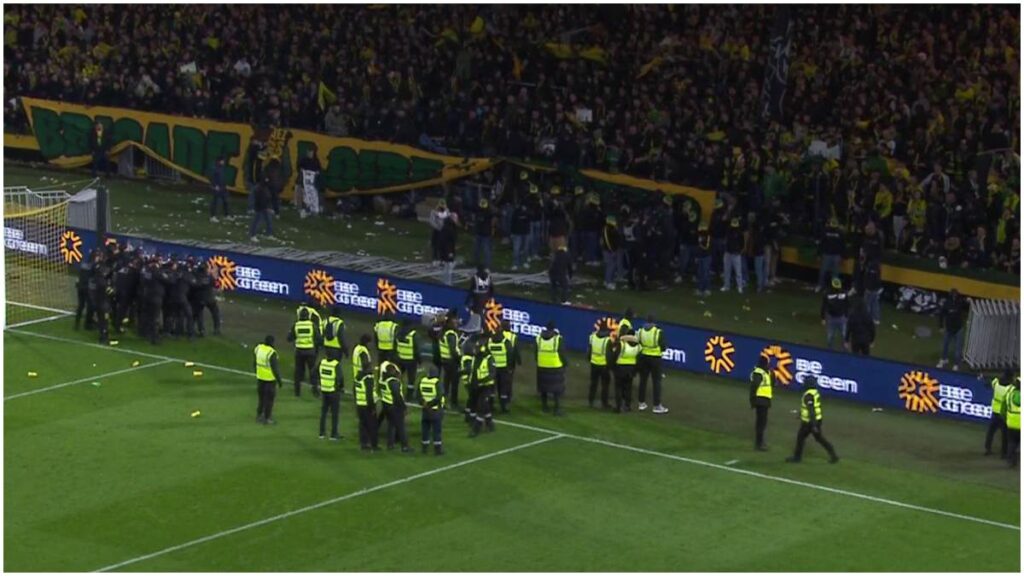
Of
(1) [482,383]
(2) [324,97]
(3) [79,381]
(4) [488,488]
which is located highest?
(2) [324,97]

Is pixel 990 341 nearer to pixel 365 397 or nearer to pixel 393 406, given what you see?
pixel 393 406

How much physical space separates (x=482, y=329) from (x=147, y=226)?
14769mm

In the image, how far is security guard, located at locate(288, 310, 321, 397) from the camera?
1479 inches

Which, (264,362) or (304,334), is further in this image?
(304,334)

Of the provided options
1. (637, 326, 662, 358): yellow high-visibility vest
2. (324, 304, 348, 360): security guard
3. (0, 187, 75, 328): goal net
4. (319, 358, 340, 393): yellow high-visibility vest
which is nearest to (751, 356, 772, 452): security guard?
(637, 326, 662, 358): yellow high-visibility vest

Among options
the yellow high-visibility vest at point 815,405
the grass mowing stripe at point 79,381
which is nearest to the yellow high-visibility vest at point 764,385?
the yellow high-visibility vest at point 815,405

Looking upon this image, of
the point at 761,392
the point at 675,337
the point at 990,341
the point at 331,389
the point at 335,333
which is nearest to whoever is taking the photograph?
the point at 761,392

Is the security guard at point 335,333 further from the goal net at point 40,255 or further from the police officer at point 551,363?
the goal net at point 40,255

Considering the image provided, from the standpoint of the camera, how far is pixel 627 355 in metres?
36.6

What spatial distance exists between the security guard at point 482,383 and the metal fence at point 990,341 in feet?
33.1

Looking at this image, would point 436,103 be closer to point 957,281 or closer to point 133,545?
point 957,281

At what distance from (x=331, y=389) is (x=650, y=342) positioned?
579 cm

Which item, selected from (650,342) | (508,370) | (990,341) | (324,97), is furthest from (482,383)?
(324,97)

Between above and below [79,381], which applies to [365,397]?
above
